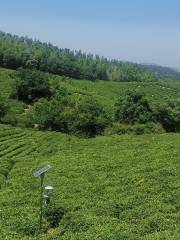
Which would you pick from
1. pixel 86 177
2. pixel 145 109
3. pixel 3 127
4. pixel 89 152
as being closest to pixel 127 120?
pixel 145 109

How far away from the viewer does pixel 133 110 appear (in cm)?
8938

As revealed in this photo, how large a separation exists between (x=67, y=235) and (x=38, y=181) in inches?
461

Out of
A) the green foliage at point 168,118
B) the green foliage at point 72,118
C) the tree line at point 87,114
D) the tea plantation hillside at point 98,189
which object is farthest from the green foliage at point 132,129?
the green foliage at point 168,118

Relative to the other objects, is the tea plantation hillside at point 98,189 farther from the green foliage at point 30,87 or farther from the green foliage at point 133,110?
the green foliage at point 30,87

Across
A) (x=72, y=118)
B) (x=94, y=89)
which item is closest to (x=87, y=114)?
(x=72, y=118)

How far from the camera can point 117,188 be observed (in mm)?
39031

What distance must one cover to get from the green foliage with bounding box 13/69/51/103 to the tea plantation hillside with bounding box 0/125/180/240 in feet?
164

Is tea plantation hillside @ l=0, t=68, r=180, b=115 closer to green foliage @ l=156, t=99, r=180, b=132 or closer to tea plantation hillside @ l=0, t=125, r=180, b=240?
green foliage @ l=156, t=99, r=180, b=132

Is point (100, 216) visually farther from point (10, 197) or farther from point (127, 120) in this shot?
point (127, 120)

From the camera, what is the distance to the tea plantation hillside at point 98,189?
31609 millimetres

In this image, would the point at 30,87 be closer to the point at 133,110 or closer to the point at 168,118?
the point at 133,110

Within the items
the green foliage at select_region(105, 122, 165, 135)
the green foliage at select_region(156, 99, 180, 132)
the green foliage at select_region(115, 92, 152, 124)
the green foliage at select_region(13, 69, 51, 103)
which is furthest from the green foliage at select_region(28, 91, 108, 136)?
the green foliage at select_region(13, 69, 51, 103)

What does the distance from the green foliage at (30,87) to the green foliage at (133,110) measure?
73.9 feet

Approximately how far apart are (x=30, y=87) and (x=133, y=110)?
2776cm
